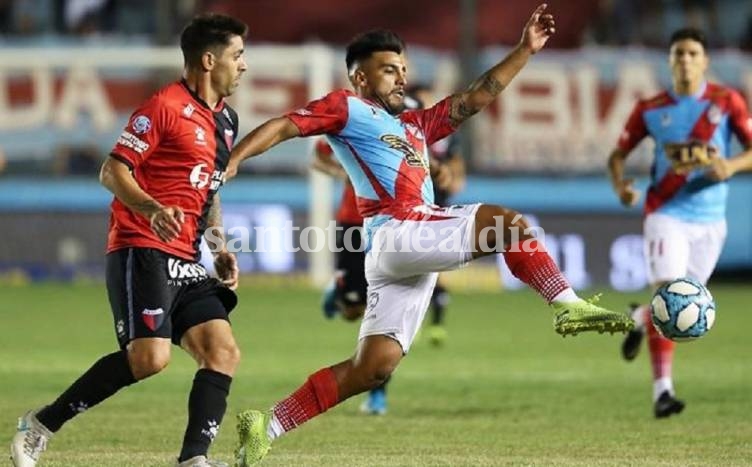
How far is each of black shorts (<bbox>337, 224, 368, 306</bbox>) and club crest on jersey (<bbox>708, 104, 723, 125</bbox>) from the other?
2.53 meters

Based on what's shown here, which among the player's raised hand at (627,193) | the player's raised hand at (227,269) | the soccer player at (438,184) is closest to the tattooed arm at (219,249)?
the player's raised hand at (227,269)

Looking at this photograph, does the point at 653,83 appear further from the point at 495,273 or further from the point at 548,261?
the point at 548,261

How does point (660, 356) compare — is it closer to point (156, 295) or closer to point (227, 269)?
point (227, 269)

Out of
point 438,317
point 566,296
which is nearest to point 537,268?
point 566,296

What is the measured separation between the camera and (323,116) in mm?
8023

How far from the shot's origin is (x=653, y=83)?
21562 millimetres

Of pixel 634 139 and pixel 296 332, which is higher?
pixel 634 139

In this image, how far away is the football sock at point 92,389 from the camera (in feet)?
25.2

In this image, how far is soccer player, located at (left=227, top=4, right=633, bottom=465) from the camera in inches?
298

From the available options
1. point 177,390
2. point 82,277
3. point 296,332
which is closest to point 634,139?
point 177,390

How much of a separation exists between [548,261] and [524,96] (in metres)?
14.1

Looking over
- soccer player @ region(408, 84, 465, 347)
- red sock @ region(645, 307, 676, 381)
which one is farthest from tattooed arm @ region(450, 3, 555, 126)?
red sock @ region(645, 307, 676, 381)

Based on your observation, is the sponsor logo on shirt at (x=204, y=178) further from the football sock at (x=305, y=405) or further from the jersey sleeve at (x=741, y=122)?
the jersey sleeve at (x=741, y=122)

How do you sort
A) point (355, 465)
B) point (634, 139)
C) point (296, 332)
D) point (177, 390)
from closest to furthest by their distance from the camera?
point (355, 465) → point (634, 139) → point (177, 390) → point (296, 332)
